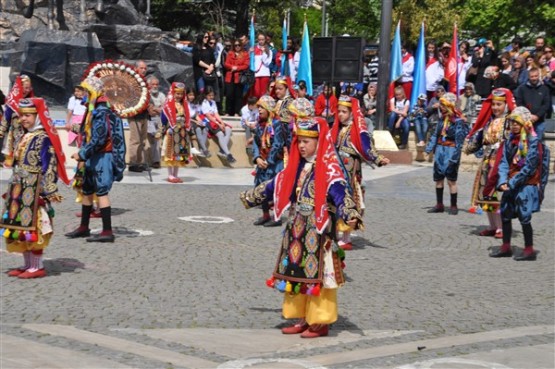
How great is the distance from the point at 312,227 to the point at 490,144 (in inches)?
244

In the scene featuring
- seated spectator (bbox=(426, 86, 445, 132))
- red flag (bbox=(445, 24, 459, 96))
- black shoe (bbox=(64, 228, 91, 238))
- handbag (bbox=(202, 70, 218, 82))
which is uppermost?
red flag (bbox=(445, 24, 459, 96))

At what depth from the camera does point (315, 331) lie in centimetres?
881

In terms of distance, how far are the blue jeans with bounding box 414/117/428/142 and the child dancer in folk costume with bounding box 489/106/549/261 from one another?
1086cm

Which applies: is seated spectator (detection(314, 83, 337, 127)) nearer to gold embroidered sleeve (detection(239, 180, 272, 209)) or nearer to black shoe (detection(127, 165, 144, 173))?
black shoe (detection(127, 165, 144, 173))

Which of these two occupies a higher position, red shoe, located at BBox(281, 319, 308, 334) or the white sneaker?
the white sneaker

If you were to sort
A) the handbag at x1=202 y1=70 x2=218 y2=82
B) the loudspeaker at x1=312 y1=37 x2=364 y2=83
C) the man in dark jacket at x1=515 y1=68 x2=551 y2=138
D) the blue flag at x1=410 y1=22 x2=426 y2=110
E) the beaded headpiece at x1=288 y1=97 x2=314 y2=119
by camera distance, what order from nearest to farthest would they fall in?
the beaded headpiece at x1=288 y1=97 x2=314 y2=119 < the man in dark jacket at x1=515 y1=68 x2=551 y2=138 < the loudspeaker at x1=312 y1=37 x2=364 y2=83 < the handbag at x1=202 y1=70 x2=218 y2=82 < the blue flag at x1=410 y1=22 x2=426 y2=110

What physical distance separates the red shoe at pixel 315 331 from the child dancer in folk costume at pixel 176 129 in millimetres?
10815

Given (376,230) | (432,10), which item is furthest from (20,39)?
(432,10)

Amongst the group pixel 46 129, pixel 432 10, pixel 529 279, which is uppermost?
pixel 432 10

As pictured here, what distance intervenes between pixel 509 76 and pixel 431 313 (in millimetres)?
13761

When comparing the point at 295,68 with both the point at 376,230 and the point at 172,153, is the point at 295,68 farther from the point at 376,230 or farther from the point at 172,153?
the point at 376,230

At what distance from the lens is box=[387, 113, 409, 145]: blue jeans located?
2420 centimetres

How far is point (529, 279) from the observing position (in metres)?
11.9

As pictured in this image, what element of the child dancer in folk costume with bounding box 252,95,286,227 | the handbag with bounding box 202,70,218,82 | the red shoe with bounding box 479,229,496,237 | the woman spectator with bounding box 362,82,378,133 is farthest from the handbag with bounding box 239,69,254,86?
the red shoe with bounding box 479,229,496,237
